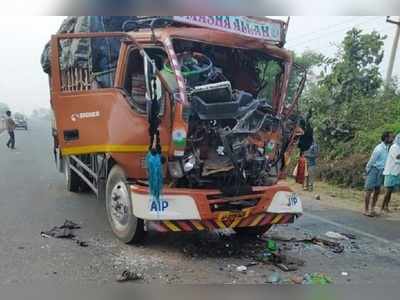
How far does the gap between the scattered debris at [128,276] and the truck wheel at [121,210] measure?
85cm

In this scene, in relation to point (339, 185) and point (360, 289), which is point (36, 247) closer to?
point (360, 289)

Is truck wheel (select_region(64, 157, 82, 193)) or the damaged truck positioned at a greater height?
the damaged truck

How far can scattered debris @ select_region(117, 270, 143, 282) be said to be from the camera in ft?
14.3

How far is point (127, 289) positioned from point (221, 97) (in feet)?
6.23

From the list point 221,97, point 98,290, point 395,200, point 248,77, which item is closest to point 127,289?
point 98,290

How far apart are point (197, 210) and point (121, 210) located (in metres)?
1.01

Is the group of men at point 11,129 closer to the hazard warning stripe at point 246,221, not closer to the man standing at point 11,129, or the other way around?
the man standing at point 11,129

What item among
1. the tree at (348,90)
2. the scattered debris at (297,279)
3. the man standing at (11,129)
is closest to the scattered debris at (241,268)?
the scattered debris at (297,279)

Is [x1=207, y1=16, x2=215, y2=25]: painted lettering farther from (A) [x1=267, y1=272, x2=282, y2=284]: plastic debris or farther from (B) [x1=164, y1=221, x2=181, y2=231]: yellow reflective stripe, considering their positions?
(A) [x1=267, y1=272, x2=282, y2=284]: plastic debris

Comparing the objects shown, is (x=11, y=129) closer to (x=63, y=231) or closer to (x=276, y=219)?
(x=63, y=231)

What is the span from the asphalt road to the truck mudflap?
33 cm

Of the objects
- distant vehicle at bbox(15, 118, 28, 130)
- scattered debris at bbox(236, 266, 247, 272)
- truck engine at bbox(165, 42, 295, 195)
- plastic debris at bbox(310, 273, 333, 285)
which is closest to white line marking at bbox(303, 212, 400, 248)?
plastic debris at bbox(310, 273, 333, 285)

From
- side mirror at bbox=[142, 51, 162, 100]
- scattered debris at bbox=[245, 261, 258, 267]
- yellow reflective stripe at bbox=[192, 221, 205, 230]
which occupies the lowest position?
scattered debris at bbox=[245, 261, 258, 267]

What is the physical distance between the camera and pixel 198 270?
473cm
